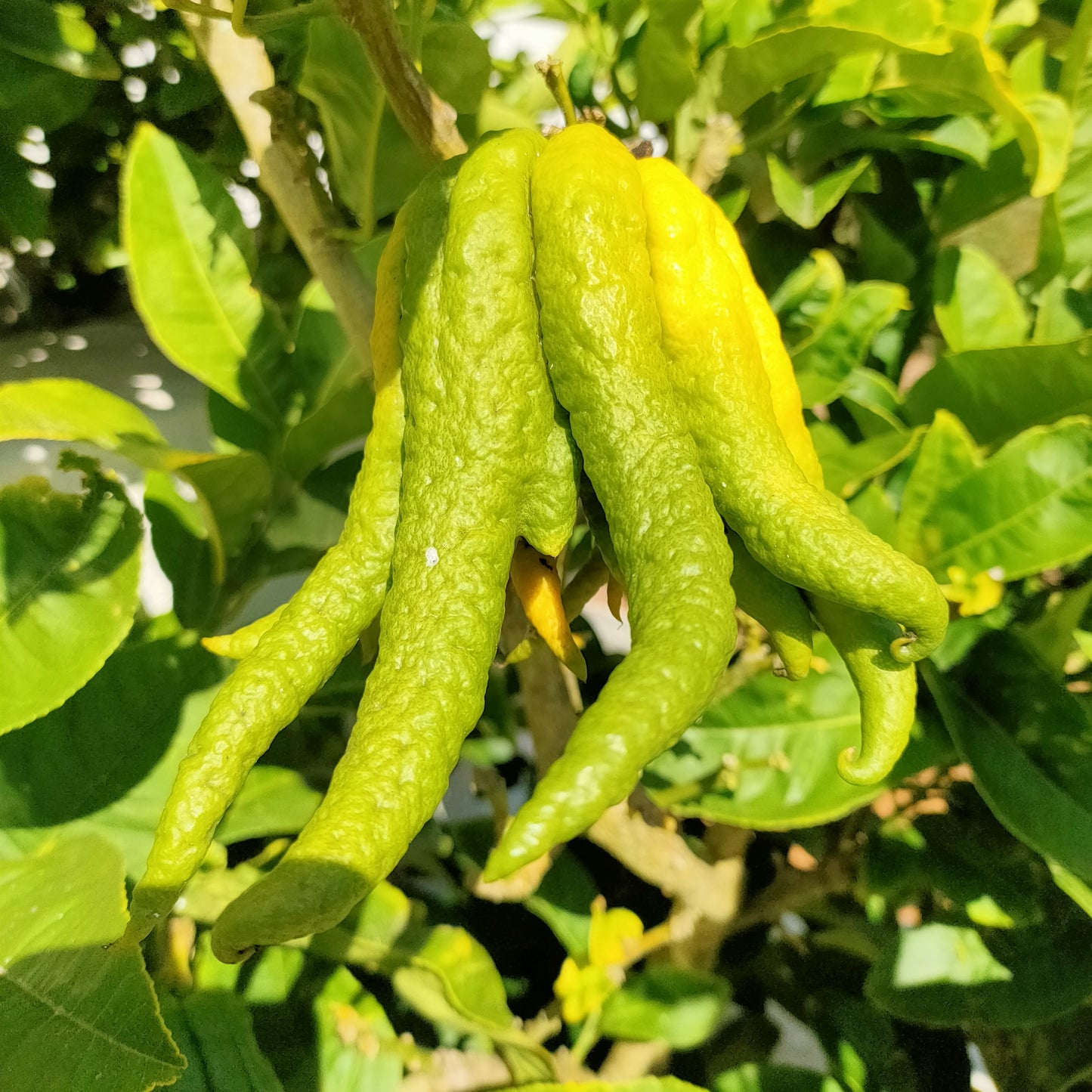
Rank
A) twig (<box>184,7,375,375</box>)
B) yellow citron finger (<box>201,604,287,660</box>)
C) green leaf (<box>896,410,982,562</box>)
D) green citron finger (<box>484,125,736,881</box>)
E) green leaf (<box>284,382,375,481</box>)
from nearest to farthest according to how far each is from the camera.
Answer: green citron finger (<box>484,125,736,881</box>) → yellow citron finger (<box>201,604,287,660</box>) → twig (<box>184,7,375,375</box>) → green leaf (<box>896,410,982,562</box>) → green leaf (<box>284,382,375,481</box>)

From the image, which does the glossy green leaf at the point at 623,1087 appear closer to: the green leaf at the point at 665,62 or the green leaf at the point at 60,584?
the green leaf at the point at 60,584

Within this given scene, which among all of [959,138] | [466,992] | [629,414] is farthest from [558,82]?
[466,992]

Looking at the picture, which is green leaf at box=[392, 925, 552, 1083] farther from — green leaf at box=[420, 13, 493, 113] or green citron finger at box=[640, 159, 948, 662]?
green leaf at box=[420, 13, 493, 113]

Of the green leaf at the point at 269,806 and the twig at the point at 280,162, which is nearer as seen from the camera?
the twig at the point at 280,162

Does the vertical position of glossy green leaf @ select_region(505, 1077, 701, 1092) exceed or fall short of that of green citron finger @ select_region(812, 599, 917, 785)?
it falls short

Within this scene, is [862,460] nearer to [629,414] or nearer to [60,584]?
[629,414]

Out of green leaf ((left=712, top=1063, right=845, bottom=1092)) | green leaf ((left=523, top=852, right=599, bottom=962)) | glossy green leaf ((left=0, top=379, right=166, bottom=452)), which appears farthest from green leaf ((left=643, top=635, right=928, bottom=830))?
glossy green leaf ((left=0, top=379, right=166, bottom=452))

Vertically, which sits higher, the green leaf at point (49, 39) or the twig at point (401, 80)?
the green leaf at point (49, 39)

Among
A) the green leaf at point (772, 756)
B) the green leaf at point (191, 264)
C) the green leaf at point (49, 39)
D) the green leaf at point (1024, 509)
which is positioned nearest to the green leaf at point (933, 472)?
the green leaf at point (1024, 509)
